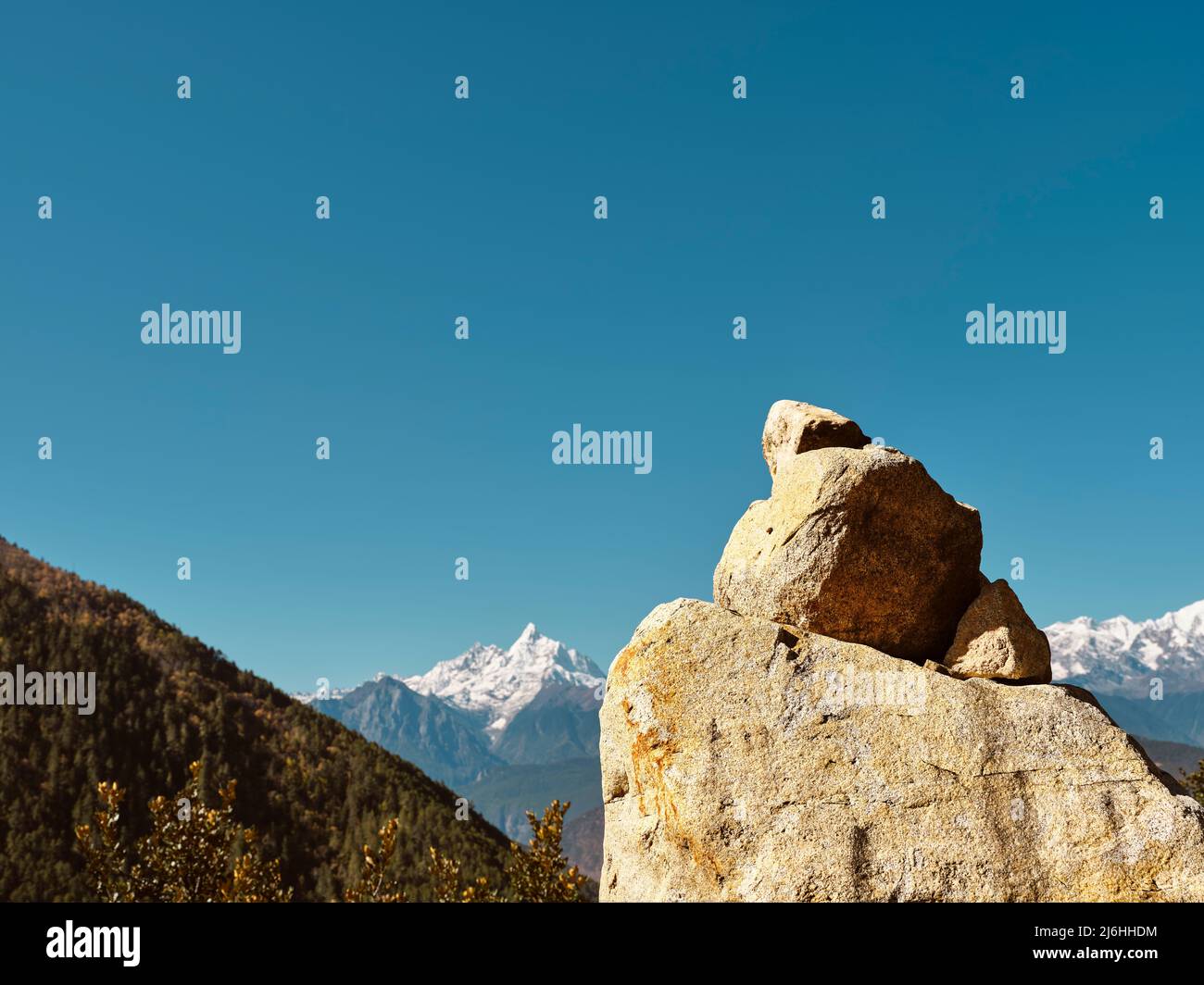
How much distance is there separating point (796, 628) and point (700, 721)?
2160mm

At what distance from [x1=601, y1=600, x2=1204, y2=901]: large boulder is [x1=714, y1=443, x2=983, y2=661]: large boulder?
3.75ft

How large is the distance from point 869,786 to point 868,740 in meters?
0.60

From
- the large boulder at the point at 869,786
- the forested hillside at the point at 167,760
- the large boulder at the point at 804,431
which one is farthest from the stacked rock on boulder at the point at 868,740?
the forested hillside at the point at 167,760

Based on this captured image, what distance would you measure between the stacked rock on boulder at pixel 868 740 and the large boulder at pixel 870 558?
1.3 inches

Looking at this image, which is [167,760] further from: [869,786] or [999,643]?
[999,643]

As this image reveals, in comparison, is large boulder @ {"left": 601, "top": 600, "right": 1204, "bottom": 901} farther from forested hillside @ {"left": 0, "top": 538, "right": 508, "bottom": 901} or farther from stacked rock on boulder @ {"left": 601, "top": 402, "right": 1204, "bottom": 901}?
forested hillside @ {"left": 0, "top": 538, "right": 508, "bottom": 901}

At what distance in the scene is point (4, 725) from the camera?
437 ft

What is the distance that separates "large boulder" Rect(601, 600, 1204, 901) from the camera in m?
11.0

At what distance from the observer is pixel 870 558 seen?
1393 centimetres

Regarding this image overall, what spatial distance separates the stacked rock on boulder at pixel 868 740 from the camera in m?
11.0

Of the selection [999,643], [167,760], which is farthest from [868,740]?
[167,760]

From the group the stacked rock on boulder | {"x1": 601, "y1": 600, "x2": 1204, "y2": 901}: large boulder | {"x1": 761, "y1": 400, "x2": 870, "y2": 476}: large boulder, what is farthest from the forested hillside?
{"x1": 601, "y1": 600, "x2": 1204, "y2": 901}: large boulder
